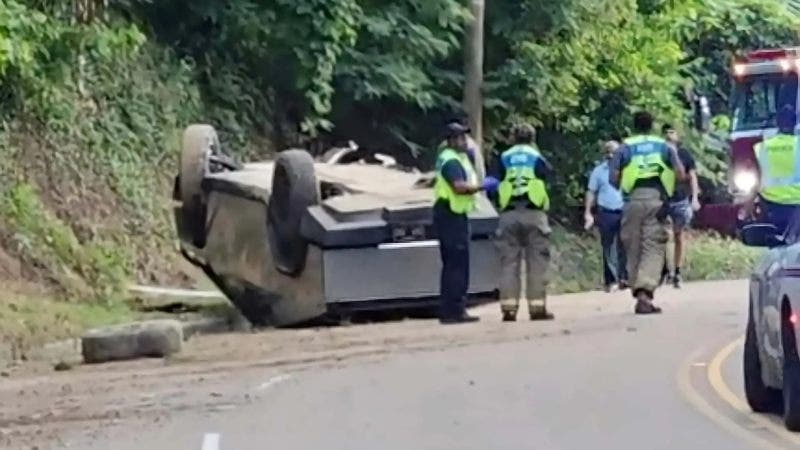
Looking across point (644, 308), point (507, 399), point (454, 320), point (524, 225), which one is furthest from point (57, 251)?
point (507, 399)

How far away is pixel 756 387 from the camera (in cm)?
1339

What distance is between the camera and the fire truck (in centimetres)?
3047

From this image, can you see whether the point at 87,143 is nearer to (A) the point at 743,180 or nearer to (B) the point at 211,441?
(A) the point at 743,180

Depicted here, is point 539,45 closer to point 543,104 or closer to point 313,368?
point 543,104

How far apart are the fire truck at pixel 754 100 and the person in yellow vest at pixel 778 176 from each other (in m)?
2.97

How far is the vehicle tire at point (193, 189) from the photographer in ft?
74.8

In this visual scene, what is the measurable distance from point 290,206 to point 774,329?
873cm

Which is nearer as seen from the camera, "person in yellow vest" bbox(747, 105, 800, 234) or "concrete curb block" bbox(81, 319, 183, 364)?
"concrete curb block" bbox(81, 319, 183, 364)

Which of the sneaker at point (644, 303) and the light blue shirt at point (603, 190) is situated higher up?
the light blue shirt at point (603, 190)

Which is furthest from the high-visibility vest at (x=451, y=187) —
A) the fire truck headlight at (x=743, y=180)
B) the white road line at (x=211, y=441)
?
the fire truck headlight at (x=743, y=180)

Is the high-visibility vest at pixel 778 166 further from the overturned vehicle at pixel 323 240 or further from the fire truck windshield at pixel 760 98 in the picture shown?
the fire truck windshield at pixel 760 98

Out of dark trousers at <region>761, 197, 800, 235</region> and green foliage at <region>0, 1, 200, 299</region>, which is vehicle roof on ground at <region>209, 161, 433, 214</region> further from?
dark trousers at <region>761, 197, 800, 235</region>

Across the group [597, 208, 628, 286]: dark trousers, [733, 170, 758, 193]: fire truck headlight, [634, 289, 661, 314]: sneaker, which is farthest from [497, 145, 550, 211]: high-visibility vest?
→ [733, 170, 758, 193]: fire truck headlight

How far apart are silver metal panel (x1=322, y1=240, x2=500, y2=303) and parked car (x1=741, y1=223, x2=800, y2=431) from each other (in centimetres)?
704
